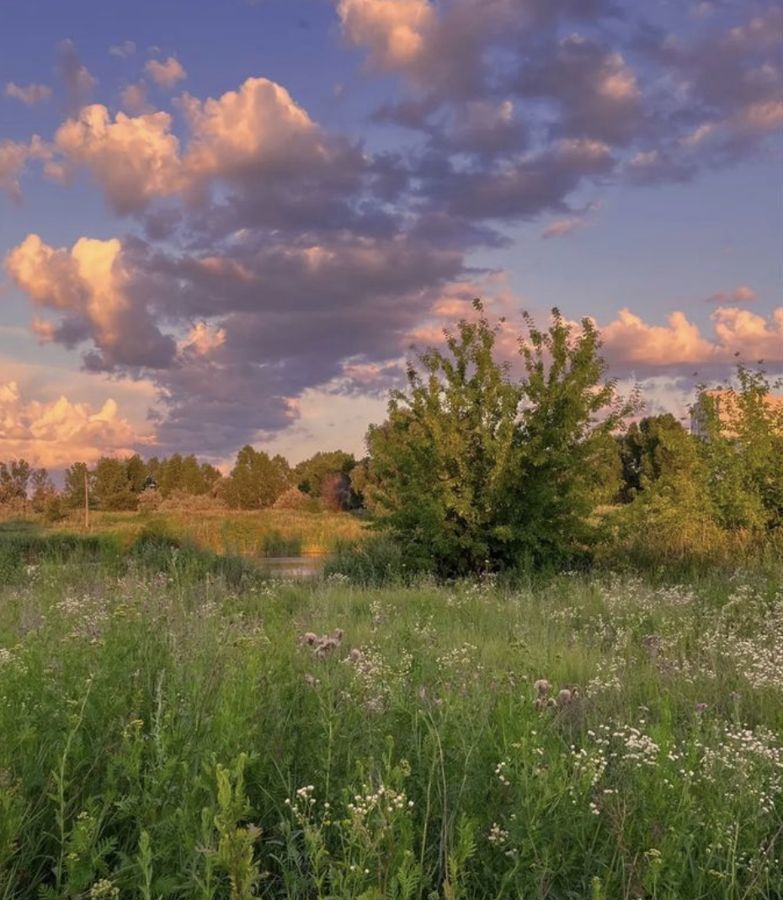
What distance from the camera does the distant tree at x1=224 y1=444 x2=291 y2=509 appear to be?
200 ft

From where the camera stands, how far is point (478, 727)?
3928 millimetres

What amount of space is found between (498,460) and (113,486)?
57.1 metres

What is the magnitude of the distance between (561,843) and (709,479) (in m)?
17.2

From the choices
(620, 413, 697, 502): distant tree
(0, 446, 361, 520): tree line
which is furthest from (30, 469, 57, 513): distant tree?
(620, 413, 697, 502): distant tree

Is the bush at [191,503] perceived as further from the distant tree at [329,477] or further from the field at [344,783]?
the field at [344,783]

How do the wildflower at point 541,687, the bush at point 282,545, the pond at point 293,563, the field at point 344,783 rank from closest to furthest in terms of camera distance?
the field at point 344,783
the wildflower at point 541,687
the pond at point 293,563
the bush at point 282,545

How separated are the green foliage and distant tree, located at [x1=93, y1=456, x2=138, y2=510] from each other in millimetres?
47640

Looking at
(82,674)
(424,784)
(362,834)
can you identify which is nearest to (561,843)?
(424,784)

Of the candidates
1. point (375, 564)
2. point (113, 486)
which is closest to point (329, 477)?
point (113, 486)

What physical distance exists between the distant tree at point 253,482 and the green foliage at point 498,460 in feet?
138

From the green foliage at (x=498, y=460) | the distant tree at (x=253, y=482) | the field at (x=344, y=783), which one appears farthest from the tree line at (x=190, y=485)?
the field at (x=344, y=783)

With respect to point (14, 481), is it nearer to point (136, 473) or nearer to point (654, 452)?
point (136, 473)

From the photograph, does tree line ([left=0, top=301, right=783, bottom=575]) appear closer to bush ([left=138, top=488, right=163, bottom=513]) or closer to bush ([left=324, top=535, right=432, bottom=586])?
bush ([left=324, top=535, right=432, bottom=586])

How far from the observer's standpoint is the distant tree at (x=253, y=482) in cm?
6109
